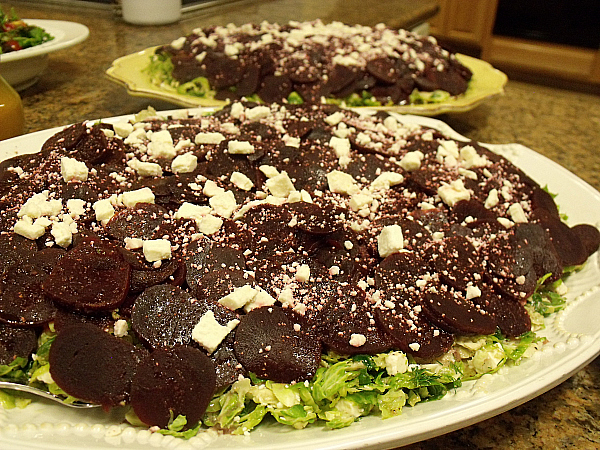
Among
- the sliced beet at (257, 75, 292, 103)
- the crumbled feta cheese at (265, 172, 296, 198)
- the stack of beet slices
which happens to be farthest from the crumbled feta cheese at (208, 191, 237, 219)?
the sliced beet at (257, 75, 292, 103)

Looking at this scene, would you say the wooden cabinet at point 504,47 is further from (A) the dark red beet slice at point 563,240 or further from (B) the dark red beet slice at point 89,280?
(B) the dark red beet slice at point 89,280

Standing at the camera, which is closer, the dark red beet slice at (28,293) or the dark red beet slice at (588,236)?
the dark red beet slice at (28,293)

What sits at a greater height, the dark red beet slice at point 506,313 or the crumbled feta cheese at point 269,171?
the crumbled feta cheese at point 269,171

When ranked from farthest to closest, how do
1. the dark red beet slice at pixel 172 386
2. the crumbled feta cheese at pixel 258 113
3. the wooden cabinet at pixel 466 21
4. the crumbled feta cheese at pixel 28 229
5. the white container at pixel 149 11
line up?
the wooden cabinet at pixel 466 21
the white container at pixel 149 11
the crumbled feta cheese at pixel 258 113
the crumbled feta cheese at pixel 28 229
the dark red beet slice at pixel 172 386

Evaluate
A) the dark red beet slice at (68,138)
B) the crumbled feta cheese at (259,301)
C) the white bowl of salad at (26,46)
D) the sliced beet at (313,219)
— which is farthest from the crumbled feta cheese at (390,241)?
the white bowl of salad at (26,46)

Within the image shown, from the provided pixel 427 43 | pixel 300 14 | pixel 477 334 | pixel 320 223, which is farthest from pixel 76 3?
pixel 477 334

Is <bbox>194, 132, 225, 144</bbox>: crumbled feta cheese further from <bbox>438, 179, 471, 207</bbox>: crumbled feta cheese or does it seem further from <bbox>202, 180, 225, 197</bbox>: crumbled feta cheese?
<bbox>438, 179, 471, 207</bbox>: crumbled feta cheese
